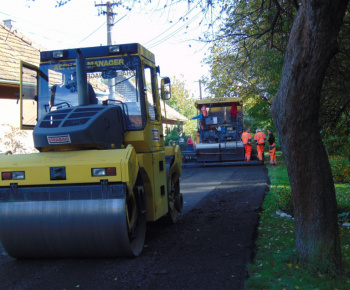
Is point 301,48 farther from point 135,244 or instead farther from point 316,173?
point 135,244

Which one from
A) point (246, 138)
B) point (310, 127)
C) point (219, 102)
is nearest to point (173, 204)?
point (310, 127)

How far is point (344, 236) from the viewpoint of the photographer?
620 cm

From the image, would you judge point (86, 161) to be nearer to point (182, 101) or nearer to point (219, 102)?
point (219, 102)

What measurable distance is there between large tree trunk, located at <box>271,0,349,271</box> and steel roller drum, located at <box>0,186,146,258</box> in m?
2.04

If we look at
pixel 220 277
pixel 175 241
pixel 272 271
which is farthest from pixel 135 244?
pixel 272 271

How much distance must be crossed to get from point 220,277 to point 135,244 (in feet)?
4.63

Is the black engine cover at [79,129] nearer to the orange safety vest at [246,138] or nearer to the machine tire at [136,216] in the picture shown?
the machine tire at [136,216]

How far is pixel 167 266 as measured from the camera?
16.6ft

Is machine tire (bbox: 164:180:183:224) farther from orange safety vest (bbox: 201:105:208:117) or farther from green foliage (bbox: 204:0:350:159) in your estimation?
orange safety vest (bbox: 201:105:208:117)

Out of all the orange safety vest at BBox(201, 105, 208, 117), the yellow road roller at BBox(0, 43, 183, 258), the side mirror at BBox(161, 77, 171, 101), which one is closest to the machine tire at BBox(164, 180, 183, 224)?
the yellow road roller at BBox(0, 43, 183, 258)

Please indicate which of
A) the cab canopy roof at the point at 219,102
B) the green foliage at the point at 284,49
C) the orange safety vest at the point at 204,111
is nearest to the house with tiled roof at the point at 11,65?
the green foliage at the point at 284,49

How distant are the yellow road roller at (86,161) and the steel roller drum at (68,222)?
0.01m

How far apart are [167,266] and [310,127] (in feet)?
7.81

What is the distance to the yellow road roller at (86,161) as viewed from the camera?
485 centimetres
